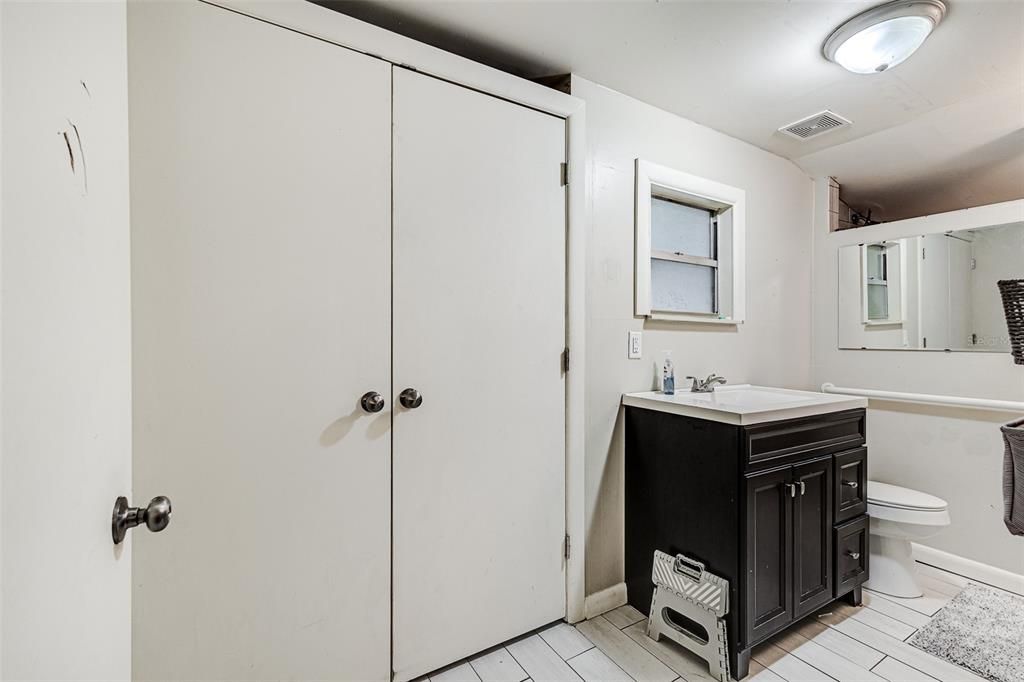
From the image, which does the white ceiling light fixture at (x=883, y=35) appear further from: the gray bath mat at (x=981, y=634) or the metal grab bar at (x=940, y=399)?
the gray bath mat at (x=981, y=634)

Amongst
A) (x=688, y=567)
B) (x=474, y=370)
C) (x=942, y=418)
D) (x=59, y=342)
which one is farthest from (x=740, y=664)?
(x=59, y=342)

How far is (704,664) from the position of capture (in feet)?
5.30

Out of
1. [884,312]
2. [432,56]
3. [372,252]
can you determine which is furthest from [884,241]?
[372,252]

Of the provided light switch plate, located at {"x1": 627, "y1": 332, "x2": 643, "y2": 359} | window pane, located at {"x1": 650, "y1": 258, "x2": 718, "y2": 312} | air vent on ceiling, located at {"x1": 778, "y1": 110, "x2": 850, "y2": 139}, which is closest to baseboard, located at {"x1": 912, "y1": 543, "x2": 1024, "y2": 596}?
window pane, located at {"x1": 650, "y1": 258, "x2": 718, "y2": 312}

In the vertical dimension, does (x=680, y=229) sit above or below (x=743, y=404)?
above

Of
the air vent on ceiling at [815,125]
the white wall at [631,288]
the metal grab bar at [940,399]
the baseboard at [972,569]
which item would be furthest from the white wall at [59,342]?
the baseboard at [972,569]

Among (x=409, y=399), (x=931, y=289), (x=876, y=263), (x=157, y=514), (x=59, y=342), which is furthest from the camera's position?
(x=876, y=263)

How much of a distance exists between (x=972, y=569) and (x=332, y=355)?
10.2 feet

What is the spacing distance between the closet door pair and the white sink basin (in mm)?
453

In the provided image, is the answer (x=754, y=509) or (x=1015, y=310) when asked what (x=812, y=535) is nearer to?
(x=754, y=509)

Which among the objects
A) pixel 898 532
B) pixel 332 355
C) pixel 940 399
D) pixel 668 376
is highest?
pixel 332 355

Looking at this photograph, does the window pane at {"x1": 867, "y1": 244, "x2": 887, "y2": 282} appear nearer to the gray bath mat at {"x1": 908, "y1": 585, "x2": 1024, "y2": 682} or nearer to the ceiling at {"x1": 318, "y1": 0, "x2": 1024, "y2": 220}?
the ceiling at {"x1": 318, "y1": 0, "x2": 1024, "y2": 220}

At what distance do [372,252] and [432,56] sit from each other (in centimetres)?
69

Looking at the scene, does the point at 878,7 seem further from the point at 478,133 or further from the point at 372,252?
the point at 372,252
